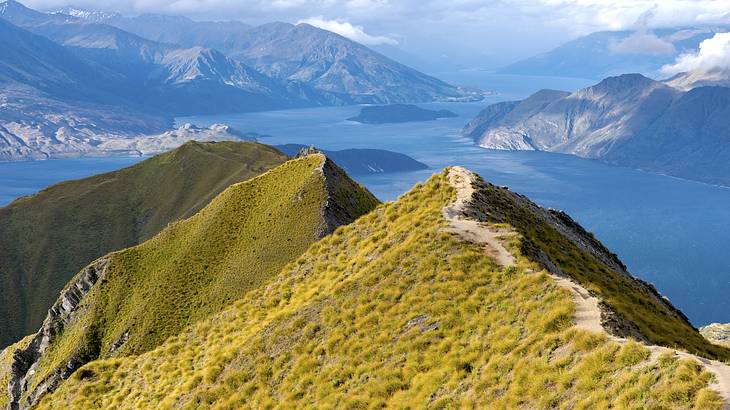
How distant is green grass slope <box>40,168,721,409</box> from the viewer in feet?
74.6

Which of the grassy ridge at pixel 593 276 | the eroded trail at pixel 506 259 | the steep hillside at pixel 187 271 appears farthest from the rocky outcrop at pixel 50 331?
the grassy ridge at pixel 593 276

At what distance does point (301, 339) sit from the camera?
36.7m

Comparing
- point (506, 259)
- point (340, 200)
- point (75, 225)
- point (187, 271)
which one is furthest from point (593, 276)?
point (75, 225)

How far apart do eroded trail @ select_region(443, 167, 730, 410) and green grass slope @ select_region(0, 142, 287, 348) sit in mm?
134827

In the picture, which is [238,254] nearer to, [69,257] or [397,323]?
[397,323]

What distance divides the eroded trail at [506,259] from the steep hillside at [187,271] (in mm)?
36050

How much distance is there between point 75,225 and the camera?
183750 millimetres

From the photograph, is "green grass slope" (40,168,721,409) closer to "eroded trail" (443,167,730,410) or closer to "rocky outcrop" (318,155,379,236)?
"eroded trail" (443,167,730,410)

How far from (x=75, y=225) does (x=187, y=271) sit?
120432mm

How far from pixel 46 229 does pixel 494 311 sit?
583 feet

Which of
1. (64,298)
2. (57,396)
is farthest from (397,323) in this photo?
(64,298)

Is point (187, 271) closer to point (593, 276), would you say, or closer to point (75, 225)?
point (593, 276)

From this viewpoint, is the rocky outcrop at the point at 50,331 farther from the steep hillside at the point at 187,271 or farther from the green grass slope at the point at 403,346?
the green grass slope at the point at 403,346

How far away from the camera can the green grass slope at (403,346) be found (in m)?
22.7
